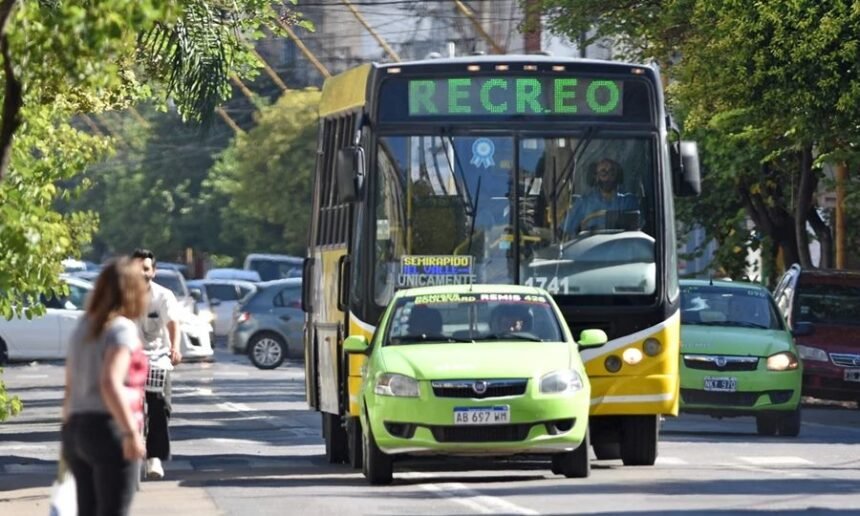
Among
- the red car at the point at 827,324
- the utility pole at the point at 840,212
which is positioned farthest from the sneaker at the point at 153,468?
the utility pole at the point at 840,212

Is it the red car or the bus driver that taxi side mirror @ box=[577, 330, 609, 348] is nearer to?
the bus driver

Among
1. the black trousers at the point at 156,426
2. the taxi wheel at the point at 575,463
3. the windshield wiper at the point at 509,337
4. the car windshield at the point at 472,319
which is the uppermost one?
the car windshield at the point at 472,319

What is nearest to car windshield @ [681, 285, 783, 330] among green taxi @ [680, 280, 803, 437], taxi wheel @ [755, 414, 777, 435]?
green taxi @ [680, 280, 803, 437]

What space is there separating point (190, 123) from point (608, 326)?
29.5 feet

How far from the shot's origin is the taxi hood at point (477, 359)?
16.5m

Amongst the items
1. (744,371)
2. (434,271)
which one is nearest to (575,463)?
(434,271)

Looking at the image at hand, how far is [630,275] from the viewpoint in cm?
1830

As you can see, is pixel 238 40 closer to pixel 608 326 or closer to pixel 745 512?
pixel 608 326

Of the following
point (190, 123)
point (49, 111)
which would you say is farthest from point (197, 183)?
point (49, 111)

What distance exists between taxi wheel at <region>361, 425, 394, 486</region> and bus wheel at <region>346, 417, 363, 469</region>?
1415mm

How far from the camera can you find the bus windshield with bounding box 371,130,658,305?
18.3 m

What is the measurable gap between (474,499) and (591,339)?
2.10m

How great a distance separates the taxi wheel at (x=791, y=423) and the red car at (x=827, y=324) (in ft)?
12.9

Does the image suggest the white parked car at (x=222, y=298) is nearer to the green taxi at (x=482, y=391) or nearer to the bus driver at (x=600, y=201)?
the bus driver at (x=600, y=201)
